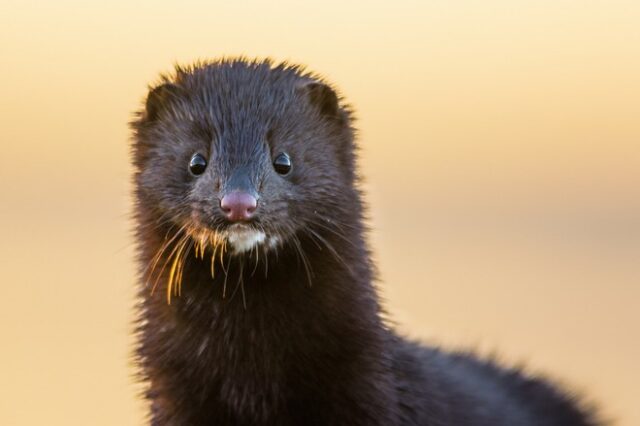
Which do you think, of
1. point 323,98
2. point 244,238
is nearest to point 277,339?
point 244,238

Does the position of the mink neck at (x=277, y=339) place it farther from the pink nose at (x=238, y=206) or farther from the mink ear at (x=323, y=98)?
the mink ear at (x=323, y=98)

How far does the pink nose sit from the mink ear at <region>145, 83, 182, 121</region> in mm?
674

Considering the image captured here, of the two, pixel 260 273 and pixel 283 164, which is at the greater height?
pixel 283 164

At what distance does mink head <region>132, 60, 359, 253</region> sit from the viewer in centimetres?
423

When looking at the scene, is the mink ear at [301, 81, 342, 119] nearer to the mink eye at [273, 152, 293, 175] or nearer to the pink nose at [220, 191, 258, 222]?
the mink eye at [273, 152, 293, 175]

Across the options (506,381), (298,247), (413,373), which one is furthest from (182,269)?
(506,381)

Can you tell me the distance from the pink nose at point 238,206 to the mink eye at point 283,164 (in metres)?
0.31

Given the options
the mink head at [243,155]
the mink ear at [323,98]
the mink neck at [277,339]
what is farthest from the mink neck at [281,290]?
the mink ear at [323,98]

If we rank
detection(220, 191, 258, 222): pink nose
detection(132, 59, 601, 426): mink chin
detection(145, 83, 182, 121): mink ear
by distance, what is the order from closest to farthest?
detection(220, 191, 258, 222): pink nose < detection(132, 59, 601, 426): mink chin < detection(145, 83, 182, 121): mink ear

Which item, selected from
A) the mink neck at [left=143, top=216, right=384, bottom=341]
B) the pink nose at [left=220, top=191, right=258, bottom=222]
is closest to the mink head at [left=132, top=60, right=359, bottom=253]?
the pink nose at [left=220, top=191, right=258, bottom=222]

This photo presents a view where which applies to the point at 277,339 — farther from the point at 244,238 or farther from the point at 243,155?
the point at 243,155

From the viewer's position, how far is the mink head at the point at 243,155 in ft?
13.9

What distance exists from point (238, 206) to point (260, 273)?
16.8 inches

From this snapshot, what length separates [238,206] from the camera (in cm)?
412
